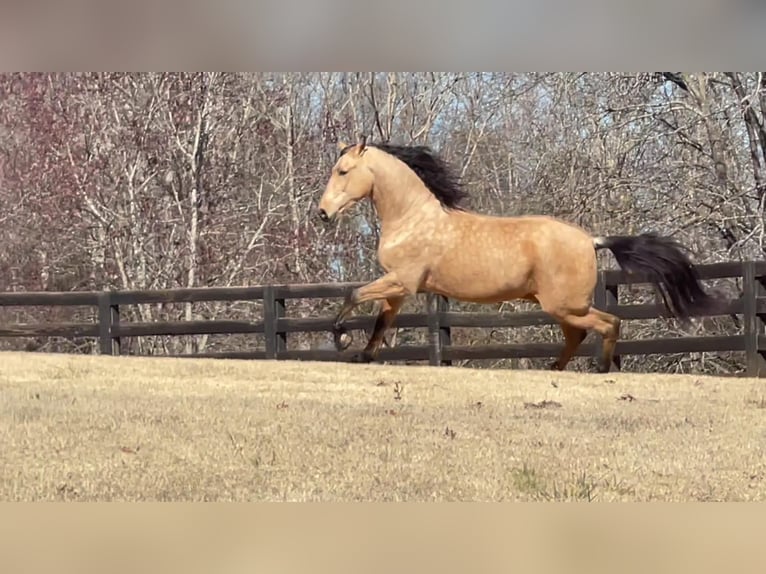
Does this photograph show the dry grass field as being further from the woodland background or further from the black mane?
the black mane

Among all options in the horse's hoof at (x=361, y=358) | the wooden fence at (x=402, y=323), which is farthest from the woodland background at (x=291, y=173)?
the horse's hoof at (x=361, y=358)

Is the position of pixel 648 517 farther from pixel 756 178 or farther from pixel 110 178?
pixel 110 178

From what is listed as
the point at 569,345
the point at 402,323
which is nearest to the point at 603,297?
the point at 569,345

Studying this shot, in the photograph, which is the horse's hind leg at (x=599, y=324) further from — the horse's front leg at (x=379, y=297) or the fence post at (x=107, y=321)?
the fence post at (x=107, y=321)

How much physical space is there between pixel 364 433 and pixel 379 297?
567mm

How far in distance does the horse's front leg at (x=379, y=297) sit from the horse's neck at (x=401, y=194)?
8.7 inches

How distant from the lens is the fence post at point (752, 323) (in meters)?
3.61

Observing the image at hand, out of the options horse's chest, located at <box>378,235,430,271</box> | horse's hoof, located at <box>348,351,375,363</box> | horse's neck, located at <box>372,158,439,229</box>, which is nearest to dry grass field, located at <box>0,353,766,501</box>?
horse's hoof, located at <box>348,351,375,363</box>

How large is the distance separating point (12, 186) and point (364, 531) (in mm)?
1866

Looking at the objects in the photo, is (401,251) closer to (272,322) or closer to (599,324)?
(272,322)

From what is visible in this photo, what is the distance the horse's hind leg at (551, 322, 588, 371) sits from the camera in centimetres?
346

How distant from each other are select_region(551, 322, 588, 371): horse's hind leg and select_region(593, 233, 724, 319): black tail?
0.30 m

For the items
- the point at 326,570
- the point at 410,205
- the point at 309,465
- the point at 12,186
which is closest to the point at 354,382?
the point at 309,465

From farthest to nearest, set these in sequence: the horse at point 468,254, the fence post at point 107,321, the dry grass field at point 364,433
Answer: the fence post at point 107,321 → the horse at point 468,254 → the dry grass field at point 364,433
